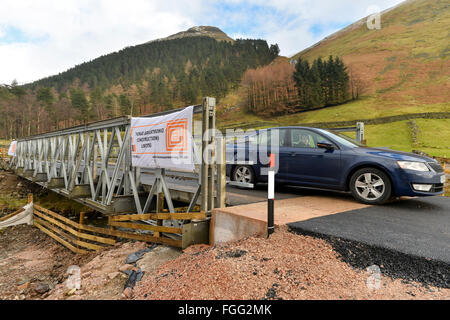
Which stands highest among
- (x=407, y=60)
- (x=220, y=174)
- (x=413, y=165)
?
(x=407, y=60)

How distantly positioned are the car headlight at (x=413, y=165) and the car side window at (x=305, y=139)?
1455 mm

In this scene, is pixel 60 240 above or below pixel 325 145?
below

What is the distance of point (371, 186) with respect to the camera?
17.6 ft

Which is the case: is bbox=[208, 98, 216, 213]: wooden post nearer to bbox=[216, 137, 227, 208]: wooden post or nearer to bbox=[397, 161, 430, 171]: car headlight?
bbox=[216, 137, 227, 208]: wooden post

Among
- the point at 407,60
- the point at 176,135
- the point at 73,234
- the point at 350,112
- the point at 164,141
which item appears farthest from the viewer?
the point at 407,60

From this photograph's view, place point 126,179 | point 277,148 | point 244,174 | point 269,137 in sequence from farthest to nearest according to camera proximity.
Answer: point 244,174 < point 269,137 < point 126,179 < point 277,148

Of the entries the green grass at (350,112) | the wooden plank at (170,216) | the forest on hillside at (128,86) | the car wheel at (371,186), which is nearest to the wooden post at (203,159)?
the wooden plank at (170,216)

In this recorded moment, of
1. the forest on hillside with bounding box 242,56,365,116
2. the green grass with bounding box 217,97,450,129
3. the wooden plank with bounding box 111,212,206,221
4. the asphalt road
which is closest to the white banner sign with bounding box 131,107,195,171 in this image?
the wooden plank with bounding box 111,212,206,221

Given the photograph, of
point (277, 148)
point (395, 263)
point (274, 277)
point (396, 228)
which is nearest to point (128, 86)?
point (277, 148)

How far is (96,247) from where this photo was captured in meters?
7.72

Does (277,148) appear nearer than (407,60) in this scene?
Yes

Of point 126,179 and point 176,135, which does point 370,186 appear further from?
point 126,179

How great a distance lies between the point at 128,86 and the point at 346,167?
95.0 metres

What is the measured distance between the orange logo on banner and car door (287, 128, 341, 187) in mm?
2705
